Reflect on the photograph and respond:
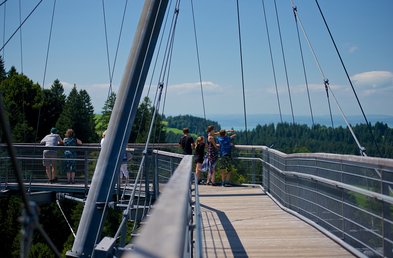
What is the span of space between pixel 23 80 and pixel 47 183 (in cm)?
5266

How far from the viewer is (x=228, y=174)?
51.8ft

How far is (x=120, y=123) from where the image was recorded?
281 inches

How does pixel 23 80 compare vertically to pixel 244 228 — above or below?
above

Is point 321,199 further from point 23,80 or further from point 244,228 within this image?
point 23,80

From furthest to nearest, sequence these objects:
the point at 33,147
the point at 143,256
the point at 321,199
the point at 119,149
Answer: the point at 33,147, the point at 321,199, the point at 119,149, the point at 143,256

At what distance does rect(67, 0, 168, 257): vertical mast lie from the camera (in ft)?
21.9

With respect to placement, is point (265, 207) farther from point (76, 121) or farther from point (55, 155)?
point (76, 121)

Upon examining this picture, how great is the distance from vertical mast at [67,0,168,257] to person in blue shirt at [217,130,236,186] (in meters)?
7.36

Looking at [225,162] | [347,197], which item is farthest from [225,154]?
[347,197]

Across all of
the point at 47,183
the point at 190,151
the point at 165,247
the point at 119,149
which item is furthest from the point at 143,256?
the point at 47,183

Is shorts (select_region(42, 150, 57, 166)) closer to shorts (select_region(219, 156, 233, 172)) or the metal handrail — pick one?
shorts (select_region(219, 156, 233, 172))

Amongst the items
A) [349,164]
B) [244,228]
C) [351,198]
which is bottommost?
[244,228]

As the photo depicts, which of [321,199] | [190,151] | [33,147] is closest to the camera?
[321,199]

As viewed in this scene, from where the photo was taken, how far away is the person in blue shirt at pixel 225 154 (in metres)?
14.9
